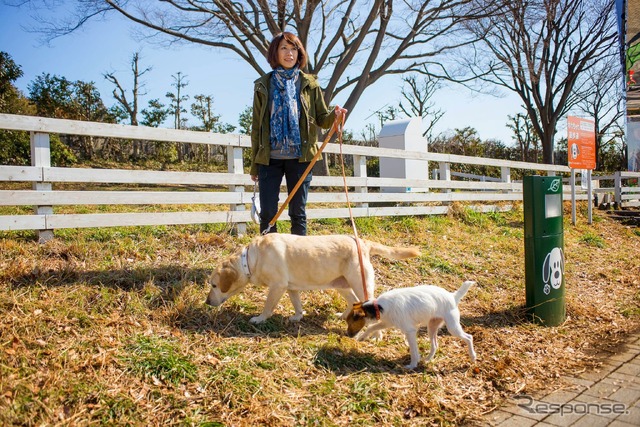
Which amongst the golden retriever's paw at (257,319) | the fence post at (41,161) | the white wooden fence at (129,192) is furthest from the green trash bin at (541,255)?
the fence post at (41,161)

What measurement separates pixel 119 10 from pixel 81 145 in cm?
614

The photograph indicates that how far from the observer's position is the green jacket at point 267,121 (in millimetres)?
4457

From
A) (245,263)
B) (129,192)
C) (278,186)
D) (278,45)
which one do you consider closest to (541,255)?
(278,186)

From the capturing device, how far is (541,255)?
16.1ft

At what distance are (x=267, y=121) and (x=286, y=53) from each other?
65cm

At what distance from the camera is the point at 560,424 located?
2.96 m

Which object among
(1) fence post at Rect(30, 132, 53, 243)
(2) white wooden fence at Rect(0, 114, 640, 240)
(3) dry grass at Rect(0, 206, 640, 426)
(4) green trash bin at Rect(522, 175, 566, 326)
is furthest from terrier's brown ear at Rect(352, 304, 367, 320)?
(1) fence post at Rect(30, 132, 53, 243)

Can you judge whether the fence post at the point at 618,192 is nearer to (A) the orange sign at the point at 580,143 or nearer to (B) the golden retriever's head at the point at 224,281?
(A) the orange sign at the point at 580,143

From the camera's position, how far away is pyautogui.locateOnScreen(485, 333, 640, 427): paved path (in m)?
3.00

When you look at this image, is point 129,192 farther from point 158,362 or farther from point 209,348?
point 158,362

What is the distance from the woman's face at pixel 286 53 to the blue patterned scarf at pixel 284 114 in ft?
0.23

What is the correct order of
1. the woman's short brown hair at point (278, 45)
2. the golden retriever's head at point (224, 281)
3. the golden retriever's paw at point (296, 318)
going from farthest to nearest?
1. the woman's short brown hair at point (278, 45)
2. the golden retriever's paw at point (296, 318)
3. the golden retriever's head at point (224, 281)

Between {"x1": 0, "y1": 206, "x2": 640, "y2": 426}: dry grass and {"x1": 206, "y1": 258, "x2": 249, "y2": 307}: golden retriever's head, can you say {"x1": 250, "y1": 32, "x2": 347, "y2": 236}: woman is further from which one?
{"x1": 0, "y1": 206, "x2": 640, "y2": 426}: dry grass

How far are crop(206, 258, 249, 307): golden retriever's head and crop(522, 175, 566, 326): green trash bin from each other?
299 cm
